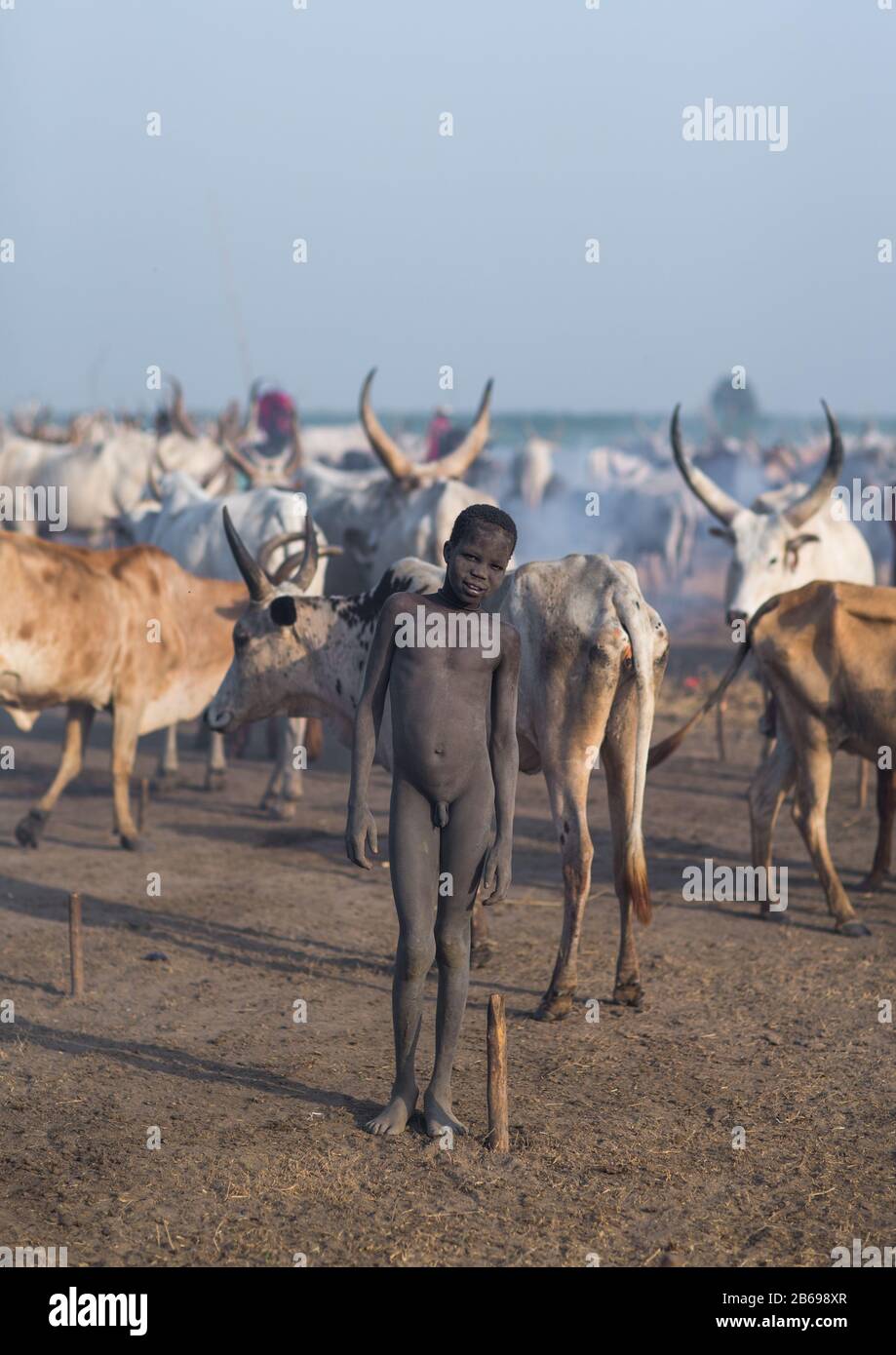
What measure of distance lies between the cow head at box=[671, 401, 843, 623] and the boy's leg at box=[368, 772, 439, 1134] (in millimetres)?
4740

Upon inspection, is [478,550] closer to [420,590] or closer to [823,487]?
[420,590]

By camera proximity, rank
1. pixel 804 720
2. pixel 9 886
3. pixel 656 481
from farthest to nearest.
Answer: pixel 656 481 → pixel 9 886 → pixel 804 720

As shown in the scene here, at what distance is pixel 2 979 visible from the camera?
6.51m

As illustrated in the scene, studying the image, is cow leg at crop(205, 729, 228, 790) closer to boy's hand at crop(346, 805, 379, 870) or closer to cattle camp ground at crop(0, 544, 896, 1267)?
cattle camp ground at crop(0, 544, 896, 1267)

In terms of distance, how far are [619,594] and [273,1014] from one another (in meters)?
2.12

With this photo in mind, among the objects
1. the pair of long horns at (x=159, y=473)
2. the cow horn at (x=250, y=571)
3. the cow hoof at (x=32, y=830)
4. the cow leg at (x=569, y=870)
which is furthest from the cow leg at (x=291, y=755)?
the pair of long horns at (x=159, y=473)

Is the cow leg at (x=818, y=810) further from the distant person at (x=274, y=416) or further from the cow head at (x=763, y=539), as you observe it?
the distant person at (x=274, y=416)

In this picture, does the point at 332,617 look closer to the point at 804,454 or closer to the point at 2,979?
the point at 2,979

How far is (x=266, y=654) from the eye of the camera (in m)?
6.99

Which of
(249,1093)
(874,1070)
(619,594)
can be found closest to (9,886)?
(249,1093)

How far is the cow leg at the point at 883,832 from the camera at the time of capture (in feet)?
26.6

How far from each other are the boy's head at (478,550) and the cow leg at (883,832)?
12.9 feet

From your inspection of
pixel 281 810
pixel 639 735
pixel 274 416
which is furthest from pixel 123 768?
pixel 274 416

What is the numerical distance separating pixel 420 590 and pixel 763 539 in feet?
12.5
